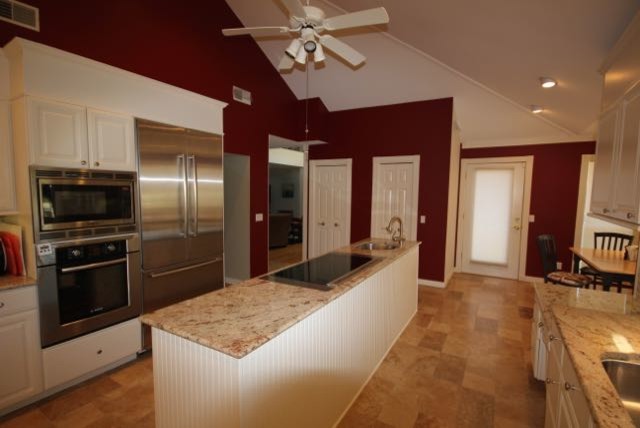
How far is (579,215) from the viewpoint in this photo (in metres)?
5.04

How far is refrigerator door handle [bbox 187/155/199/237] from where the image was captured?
3.15m

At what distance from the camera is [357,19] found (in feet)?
6.84

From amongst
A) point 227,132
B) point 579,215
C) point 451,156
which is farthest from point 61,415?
point 579,215

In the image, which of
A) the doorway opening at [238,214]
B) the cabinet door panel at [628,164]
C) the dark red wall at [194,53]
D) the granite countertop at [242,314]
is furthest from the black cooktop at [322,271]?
the dark red wall at [194,53]

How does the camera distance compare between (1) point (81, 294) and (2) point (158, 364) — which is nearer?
(2) point (158, 364)

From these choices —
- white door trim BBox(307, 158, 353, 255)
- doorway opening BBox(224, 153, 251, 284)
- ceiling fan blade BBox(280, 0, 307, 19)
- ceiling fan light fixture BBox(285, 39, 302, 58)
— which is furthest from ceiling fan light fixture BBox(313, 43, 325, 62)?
white door trim BBox(307, 158, 353, 255)

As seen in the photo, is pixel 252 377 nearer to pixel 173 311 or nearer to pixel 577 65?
pixel 173 311

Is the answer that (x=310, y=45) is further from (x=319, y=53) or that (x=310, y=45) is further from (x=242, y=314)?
(x=242, y=314)

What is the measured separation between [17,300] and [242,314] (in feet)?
5.93

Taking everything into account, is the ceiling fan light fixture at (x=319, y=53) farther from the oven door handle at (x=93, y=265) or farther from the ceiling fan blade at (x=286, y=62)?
the oven door handle at (x=93, y=265)

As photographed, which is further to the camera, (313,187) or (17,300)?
(313,187)

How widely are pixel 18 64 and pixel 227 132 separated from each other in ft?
7.29

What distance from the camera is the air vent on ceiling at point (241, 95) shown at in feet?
13.9

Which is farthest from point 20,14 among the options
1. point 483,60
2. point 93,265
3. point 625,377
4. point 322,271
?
point 625,377
